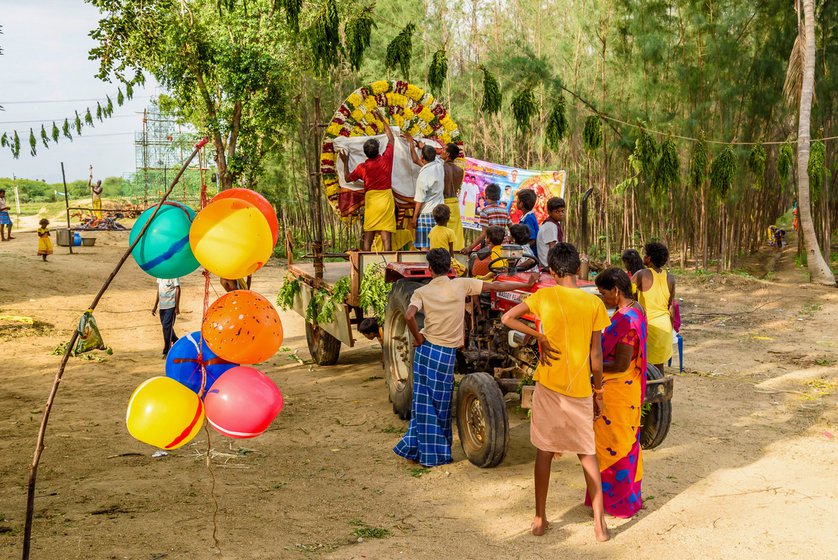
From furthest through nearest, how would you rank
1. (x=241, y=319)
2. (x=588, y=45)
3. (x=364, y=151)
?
(x=588, y=45)
(x=364, y=151)
(x=241, y=319)

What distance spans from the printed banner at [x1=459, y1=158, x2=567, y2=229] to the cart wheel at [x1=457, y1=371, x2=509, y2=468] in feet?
26.2

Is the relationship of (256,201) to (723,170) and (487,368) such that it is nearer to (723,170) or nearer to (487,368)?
(487,368)

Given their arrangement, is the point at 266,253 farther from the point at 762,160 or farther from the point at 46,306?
the point at 762,160

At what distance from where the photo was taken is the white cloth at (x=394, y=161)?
873cm

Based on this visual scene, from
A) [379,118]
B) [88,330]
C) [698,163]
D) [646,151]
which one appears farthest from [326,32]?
[698,163]

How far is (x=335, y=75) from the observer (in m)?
19.6

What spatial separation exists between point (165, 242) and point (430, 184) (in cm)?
437

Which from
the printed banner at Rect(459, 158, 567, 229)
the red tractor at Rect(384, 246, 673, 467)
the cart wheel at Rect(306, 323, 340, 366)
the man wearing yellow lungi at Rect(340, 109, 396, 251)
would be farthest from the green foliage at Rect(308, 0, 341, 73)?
the printed banner at Rect(459, 158, 567, 229)

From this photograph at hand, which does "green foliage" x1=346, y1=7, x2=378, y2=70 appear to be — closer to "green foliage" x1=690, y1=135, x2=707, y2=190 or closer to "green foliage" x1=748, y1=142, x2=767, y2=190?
"green foliage" x1=690, y1=135, x2=707, y2=190

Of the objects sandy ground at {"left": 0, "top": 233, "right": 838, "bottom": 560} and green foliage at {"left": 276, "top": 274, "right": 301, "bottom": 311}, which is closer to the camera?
sandy ground at {"left": 0, "top": 233, "right": 838, "bottom": 560}

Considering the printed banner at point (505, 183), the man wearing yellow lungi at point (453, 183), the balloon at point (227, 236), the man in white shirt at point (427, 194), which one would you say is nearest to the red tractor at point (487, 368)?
the man in white shirt at point (427, 194)

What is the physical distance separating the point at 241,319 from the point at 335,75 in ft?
54.2

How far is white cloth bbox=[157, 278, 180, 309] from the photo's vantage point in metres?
9.37

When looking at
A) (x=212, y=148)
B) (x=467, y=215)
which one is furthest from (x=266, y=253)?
(x=212, y=148)
